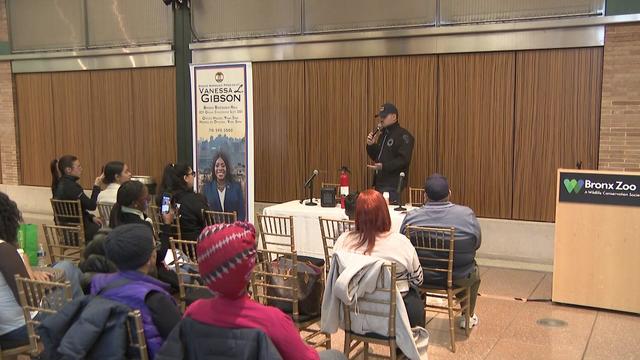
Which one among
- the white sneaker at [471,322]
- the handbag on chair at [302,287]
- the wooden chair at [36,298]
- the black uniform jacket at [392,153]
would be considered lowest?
the white sneaker at [471,322]

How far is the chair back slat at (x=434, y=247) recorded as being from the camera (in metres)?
3.99

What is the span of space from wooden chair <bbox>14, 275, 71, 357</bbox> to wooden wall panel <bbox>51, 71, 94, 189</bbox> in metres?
7.15

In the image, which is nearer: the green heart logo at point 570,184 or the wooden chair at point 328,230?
the wooden chair at point 328,230

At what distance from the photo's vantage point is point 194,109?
679 centimetres

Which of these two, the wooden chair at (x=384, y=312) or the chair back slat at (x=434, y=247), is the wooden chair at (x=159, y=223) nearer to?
the chair back slat at (x=434, y=247)

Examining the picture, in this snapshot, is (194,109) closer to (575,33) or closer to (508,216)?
(508,216)

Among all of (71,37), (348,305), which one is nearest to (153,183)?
(71,37)

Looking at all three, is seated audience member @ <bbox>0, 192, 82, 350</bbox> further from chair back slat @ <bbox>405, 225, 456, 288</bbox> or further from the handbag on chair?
chair back slat @ <bbox>405, 225, 456, 288</bbox>

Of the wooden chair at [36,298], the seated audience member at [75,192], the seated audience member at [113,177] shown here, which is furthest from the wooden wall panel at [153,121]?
the wooden chair at [36,298]

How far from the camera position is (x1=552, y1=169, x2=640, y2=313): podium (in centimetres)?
464

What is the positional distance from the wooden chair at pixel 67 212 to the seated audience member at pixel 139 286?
386 cm

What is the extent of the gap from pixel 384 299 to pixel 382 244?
33cm

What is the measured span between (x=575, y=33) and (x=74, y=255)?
5.65 metres

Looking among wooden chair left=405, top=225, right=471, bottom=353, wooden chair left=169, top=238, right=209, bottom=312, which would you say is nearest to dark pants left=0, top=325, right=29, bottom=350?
wooden chair left=169, top=238, right=209, bottom=312
